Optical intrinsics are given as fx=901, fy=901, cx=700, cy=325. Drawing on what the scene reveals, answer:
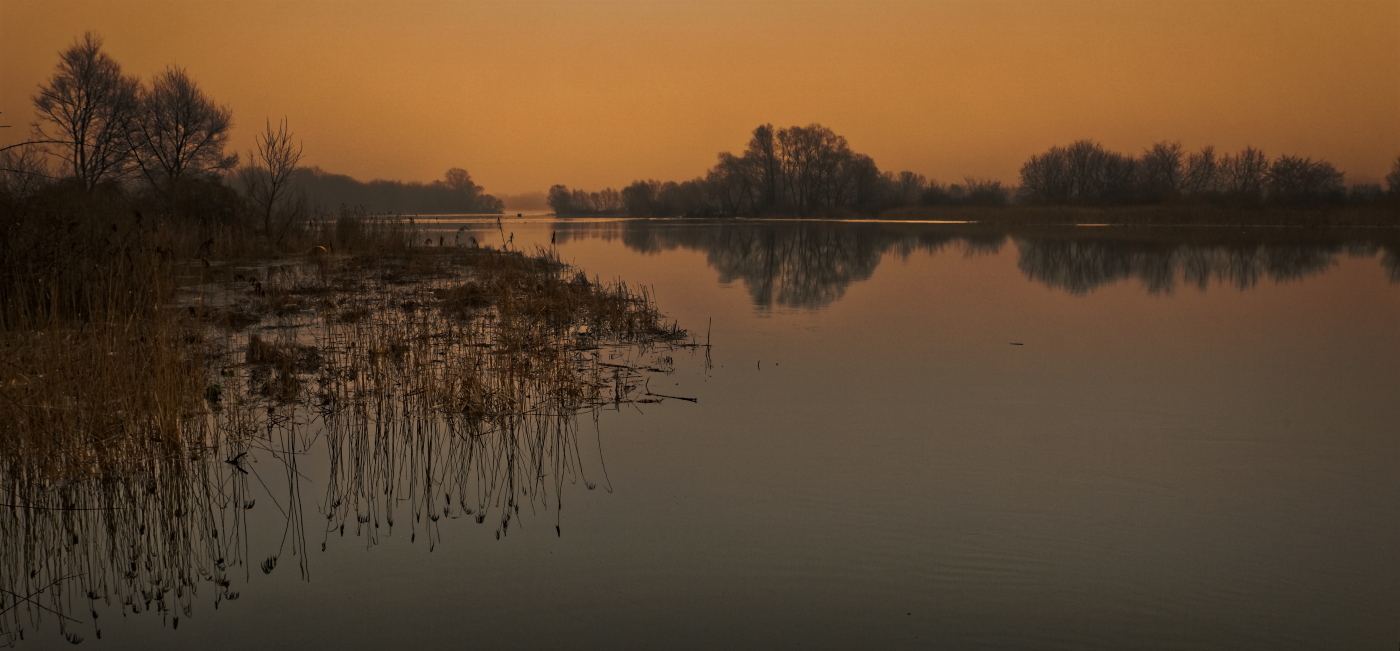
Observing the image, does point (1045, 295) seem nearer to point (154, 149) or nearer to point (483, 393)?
point (483, 393)

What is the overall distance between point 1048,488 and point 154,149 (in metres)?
33.7

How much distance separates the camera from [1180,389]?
7.52 meters

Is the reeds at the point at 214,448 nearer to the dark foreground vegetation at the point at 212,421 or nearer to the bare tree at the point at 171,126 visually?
the dark foreground vegetation at the point at 212,421

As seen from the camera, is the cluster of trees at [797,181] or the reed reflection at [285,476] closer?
the reed reflection at [285,476]

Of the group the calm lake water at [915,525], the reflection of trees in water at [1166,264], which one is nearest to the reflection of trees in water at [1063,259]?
the reflection of trees in water at [1166,264]

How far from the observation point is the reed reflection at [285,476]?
3732 millimetres

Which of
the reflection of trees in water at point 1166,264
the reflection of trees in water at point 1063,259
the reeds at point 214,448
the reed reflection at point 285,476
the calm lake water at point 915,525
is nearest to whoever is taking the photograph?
the calm lake water at point 915,525

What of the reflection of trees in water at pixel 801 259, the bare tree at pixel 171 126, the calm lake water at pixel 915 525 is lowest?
the calm lake water at pixel 915 525

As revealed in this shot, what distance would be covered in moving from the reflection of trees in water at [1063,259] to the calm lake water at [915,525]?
637 centimetres

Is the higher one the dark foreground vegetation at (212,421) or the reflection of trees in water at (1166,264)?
the reflection of trees in water at (1166,264)

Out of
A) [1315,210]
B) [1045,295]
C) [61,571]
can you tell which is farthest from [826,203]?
[61,571]

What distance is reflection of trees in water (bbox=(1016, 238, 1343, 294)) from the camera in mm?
17094

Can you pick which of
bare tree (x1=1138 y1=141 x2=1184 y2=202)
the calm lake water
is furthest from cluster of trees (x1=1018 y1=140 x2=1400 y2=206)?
the calm lake water

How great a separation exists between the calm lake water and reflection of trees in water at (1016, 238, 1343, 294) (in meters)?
7.79
